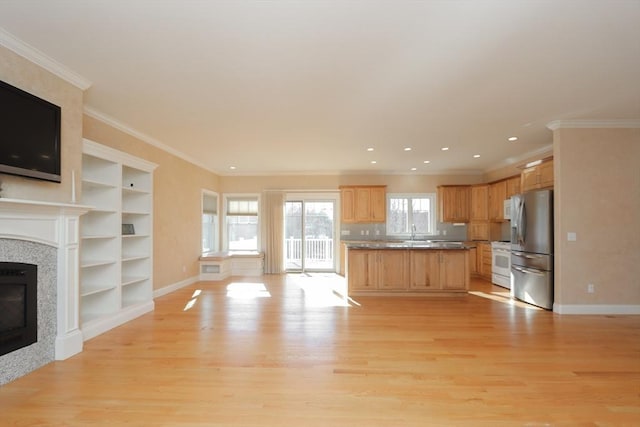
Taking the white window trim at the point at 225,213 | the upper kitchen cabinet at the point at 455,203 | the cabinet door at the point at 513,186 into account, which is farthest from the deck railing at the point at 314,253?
the cabinet door at the point at 513,186

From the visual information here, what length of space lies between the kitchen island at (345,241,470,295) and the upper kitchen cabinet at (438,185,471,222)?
2.49 meters

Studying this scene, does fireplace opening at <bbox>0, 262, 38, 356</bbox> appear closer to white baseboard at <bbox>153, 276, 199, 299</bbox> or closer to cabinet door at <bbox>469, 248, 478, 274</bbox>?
white baseboard at <bbox>153, 276, 199, 299</bbox>

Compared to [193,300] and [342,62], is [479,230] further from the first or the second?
[193,300]

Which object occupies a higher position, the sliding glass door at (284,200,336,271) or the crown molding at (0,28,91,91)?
the crown molding at (0,28,91,91)

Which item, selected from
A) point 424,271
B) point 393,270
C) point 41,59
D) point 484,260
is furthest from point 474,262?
point 41,59

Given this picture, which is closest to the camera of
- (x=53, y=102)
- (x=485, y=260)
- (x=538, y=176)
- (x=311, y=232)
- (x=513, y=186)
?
(x=53, y=102)

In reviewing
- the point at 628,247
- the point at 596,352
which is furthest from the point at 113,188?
the point at 628,247

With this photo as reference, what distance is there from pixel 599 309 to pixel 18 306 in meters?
6.89

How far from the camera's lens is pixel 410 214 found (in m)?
8.65

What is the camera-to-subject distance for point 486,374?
2771 millimetres

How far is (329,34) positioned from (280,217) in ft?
20.7

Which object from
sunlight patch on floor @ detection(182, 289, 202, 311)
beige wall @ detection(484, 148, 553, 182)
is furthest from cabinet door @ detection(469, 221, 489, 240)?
sunlight patch on floor @ detection(182, 289, 202, 311)

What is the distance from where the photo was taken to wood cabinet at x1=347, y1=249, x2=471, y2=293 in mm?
5914

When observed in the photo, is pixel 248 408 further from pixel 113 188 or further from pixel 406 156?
pixel 406 156
